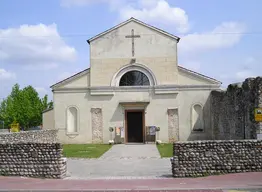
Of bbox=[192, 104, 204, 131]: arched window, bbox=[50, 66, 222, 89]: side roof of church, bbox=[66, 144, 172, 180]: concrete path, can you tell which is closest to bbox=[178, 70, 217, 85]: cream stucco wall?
bbox=[50, 66, 222, 89]: side roof of church

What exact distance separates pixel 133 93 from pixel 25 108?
47595mm

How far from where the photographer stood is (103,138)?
109ft

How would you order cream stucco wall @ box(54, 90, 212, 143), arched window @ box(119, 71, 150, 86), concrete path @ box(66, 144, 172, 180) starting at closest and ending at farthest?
concrete path @ box(66, 144, 172, 180) → cream stucco wall @ box(54, 90, 212, 143) → arched window @ box(119, 71, 150, 86)

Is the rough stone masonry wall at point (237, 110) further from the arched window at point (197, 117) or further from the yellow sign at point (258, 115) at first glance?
the yellow sign at point (258, 115)

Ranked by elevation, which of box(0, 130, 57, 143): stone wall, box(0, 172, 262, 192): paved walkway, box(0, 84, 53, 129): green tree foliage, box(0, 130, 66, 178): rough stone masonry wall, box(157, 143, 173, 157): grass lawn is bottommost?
box(0, 172, 262, 192): paved walkway

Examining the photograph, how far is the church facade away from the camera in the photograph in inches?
1307

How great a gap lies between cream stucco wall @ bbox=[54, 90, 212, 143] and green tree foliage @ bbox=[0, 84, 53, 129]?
4499cm

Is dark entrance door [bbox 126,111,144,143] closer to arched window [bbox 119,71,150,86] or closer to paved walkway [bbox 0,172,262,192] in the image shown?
arched window [bbox 119,71,150,86]

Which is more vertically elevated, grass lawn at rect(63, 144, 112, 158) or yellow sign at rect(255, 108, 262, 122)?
yellow sign at rect(255, 108, 262, 122)

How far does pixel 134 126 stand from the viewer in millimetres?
33656

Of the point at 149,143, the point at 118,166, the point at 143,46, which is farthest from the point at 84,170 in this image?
the point at 143,46

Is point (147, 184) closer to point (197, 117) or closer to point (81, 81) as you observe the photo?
point (197, 117)

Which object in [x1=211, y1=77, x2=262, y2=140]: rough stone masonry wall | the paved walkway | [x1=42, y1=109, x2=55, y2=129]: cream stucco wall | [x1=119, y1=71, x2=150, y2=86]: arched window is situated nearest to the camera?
the paved walkway

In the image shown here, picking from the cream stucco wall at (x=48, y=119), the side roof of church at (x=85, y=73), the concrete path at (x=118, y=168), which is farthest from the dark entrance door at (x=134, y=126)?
the cream stucco wall at (x=48, y=119)
